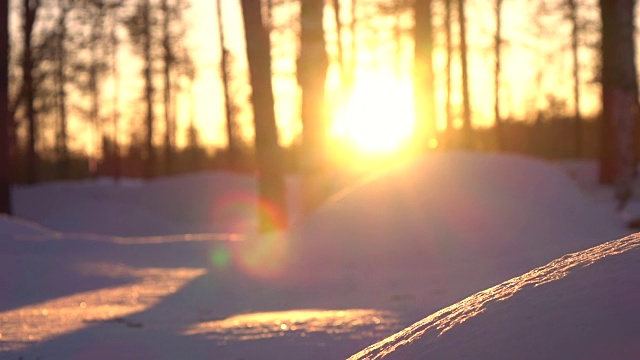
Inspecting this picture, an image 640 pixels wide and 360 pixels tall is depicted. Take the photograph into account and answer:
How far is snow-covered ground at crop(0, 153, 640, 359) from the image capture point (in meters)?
4.60

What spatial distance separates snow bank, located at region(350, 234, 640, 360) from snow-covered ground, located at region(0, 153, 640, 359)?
1 cm

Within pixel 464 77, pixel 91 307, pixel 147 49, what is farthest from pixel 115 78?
pixel 91 307

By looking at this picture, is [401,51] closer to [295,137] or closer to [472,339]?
[295,137]

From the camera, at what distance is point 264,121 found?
11375 mm

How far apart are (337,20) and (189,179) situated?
6.24m

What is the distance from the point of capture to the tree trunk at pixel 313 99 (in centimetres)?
1170

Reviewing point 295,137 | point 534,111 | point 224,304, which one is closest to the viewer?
point 224,304

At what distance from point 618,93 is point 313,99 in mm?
7923

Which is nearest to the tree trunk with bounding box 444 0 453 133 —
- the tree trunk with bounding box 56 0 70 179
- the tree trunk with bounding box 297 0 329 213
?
the tree trunk with bounding box 56 0 70 179

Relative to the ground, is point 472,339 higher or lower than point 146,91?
lower

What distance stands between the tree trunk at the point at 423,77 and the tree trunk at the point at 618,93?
2967 mm

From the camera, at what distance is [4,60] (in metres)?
14.1

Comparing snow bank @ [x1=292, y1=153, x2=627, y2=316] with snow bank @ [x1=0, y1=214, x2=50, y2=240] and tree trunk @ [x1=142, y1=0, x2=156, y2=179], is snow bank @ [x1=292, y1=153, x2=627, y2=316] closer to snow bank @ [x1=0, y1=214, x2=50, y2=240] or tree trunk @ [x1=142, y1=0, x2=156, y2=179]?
snow bank @ [x1=0, y1=214, x2=50, y2=240]

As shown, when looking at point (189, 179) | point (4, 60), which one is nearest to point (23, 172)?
point (189, 179)
